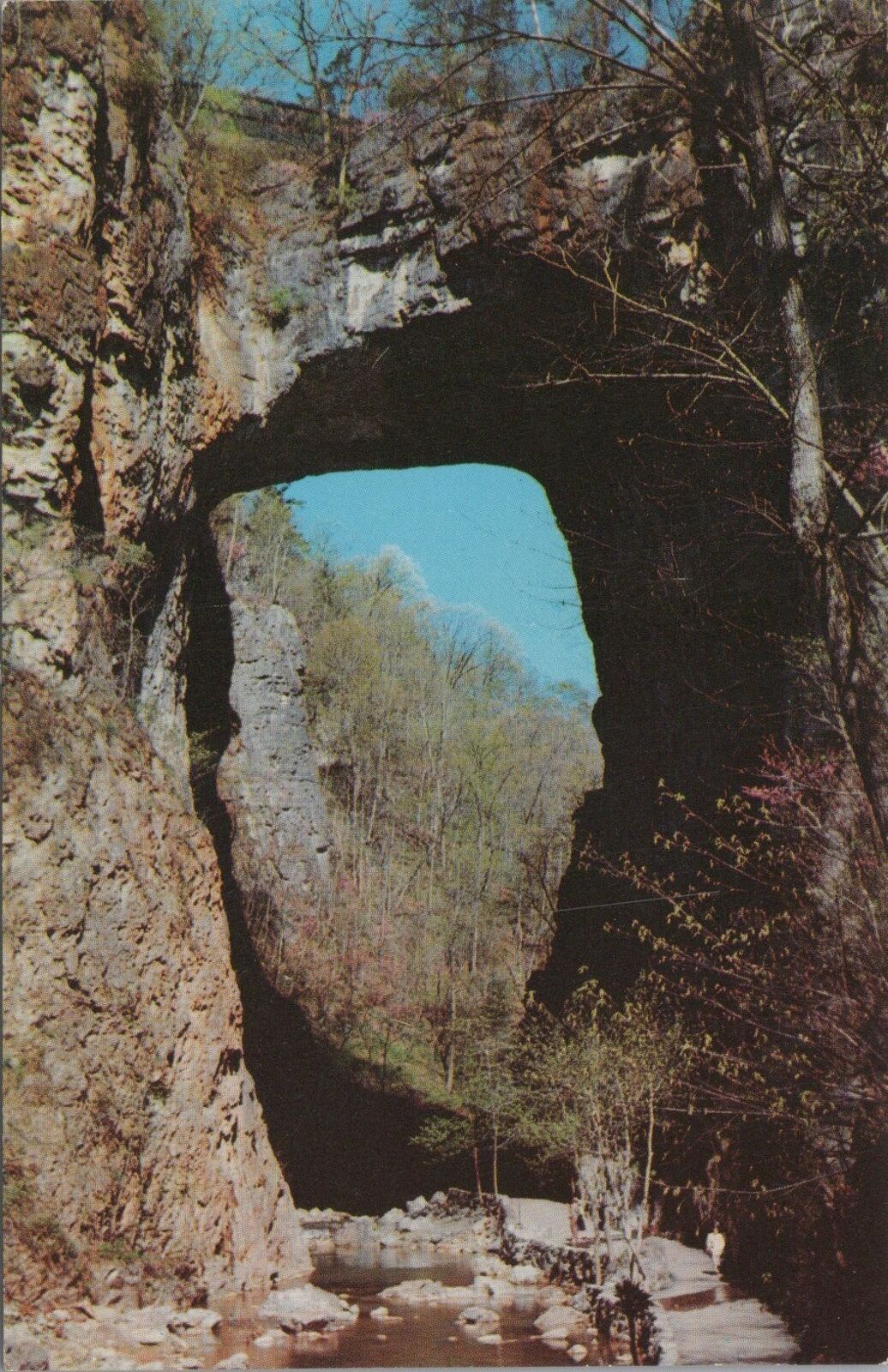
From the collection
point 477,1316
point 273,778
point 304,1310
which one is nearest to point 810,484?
point 304,1310

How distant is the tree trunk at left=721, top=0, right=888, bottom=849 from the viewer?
5.43 m

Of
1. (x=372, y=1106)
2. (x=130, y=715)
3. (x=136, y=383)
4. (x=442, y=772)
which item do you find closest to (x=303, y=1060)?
(x=372, y=1106)

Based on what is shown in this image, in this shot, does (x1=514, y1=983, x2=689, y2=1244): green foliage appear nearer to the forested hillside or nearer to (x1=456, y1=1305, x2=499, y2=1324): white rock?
(x1=456, y1=1305, x2=499, y2=1324): white rock

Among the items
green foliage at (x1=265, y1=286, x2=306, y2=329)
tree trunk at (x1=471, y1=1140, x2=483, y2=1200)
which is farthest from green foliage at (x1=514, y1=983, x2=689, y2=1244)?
green foliage at (x1=265, y1=286, x2=306, y2=329)

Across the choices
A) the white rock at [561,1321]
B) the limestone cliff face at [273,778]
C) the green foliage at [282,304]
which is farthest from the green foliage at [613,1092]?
the limestone cliff face at [273,778]

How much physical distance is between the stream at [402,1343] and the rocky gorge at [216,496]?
2.24ft

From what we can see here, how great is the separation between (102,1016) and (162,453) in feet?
17.7

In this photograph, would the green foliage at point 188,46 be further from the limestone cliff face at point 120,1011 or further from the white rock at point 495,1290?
the white rock at point 495,1290

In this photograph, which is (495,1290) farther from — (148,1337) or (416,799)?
(416,799)

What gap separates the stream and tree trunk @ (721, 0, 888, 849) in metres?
4.00

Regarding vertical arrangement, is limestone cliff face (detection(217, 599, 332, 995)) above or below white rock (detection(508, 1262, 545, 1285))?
above

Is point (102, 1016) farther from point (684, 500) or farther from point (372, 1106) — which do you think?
point (372, 1106)

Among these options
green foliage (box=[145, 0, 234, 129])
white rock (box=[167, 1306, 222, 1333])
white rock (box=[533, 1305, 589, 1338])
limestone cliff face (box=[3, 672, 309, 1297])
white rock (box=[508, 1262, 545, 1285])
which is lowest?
white rock (box=[508, 1262, 545, 1285])

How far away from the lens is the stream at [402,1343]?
21.7ft
